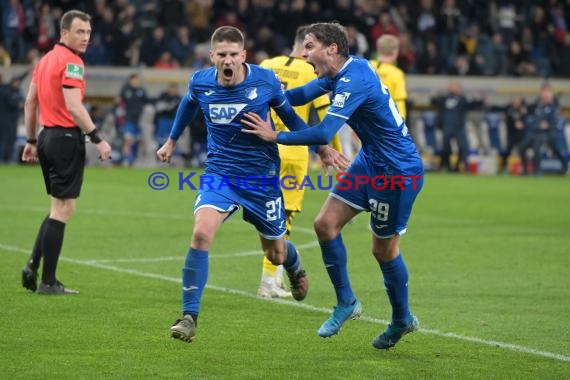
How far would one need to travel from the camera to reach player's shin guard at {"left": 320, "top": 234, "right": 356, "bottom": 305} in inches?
345

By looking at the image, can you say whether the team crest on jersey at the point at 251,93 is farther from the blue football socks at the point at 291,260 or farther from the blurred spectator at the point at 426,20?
the blurred spectator at the point at 426,20

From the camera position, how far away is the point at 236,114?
8727 mm

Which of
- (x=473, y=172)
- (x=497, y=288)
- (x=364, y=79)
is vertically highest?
(x=364, y=79)

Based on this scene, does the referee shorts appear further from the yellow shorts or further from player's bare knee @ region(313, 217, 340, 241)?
player's bare knee @ region(313, 217, 340, 241)

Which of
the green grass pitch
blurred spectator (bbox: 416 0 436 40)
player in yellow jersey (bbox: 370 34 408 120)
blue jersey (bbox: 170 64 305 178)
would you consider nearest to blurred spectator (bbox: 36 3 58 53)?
blurred spectator (bbox: 416 0 436 40)

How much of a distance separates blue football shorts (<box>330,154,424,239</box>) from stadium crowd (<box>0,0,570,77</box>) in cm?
2171

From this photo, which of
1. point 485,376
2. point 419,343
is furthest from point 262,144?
point 485,376

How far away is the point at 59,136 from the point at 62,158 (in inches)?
7.9

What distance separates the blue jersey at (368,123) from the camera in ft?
27.1

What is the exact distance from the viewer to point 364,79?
8.36m

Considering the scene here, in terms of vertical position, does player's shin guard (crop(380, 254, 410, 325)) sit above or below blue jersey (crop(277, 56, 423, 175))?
below

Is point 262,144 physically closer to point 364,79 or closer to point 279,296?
point 364,79

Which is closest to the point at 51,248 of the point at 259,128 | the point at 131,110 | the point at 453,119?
the point at 259,128

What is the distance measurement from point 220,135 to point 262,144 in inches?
12.9
